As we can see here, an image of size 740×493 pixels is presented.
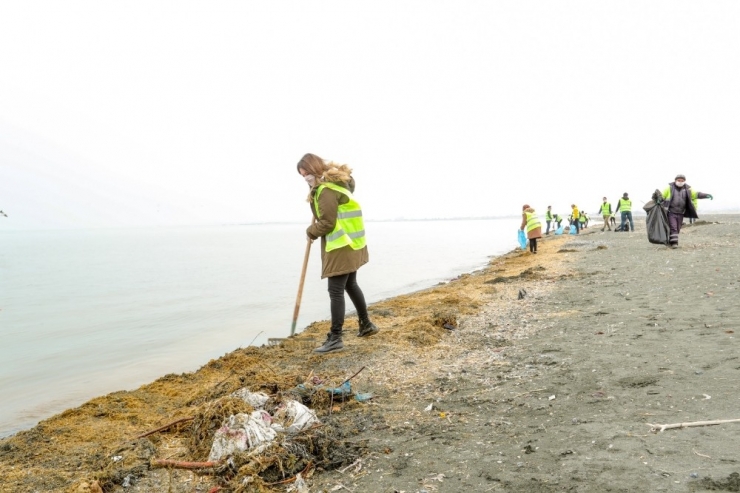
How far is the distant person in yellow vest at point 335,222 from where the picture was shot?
5379 mm

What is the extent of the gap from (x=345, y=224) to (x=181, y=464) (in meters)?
3.08

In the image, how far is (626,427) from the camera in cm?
277

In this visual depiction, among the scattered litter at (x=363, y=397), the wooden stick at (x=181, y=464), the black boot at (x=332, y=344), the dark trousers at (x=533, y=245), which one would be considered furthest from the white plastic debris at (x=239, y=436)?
the dark trousers at (x=533, y=245)

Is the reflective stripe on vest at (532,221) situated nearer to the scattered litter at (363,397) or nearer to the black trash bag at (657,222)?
the black trash bag at (657,222)

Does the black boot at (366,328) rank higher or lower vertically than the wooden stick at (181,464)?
higher

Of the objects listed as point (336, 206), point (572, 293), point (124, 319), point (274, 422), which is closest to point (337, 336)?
point (336, 206)

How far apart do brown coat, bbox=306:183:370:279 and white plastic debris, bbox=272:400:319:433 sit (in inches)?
83.7

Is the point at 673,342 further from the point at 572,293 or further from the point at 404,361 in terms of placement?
the point at 572,293

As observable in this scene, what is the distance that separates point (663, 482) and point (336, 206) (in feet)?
13.1

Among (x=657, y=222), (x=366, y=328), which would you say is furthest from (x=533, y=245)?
(x=366, y=328)

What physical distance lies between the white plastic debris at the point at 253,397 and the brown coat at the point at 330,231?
1764mm

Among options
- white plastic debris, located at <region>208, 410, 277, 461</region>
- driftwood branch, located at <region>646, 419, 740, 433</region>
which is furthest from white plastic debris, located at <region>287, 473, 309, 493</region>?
driftwood branch, located at <region>646, 419, 740, 433</region>

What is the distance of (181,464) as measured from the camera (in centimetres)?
305

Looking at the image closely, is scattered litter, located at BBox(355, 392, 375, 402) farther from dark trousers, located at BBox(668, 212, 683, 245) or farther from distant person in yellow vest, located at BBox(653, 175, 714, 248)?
dark trousers, located at BBox(668, 212, 683, 245)
